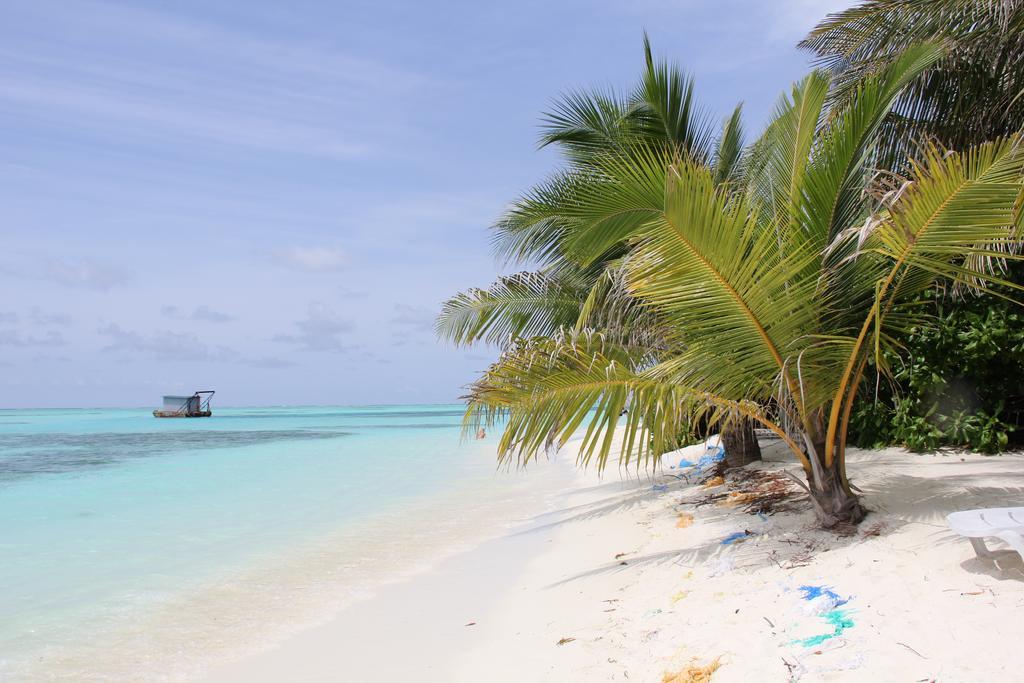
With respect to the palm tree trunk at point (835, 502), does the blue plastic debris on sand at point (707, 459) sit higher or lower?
lower

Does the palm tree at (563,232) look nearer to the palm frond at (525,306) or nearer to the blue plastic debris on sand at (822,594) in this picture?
the palm frond at (525,306)

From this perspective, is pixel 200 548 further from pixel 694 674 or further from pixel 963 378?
pixel 963 378

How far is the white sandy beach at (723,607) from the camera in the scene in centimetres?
294

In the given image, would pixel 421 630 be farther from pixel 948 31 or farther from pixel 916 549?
pixel 948 31

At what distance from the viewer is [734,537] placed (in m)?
5.01

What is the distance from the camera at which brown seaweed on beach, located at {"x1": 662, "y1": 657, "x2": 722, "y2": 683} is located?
3.06 metres

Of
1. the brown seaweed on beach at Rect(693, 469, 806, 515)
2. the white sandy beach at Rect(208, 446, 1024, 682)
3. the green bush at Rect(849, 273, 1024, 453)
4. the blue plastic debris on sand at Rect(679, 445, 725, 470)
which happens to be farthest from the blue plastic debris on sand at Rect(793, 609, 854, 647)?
the blue plastic debris on sand at Rect(679, 445, 725, 470)

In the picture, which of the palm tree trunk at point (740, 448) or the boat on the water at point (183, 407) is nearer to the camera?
the palm tree trunk at point (740, 448)

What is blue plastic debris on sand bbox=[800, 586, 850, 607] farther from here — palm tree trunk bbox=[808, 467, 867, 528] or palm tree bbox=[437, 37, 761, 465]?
palm tree bbox=[437, 37, 761, 465]

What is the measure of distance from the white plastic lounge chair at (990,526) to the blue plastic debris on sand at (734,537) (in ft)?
5.25

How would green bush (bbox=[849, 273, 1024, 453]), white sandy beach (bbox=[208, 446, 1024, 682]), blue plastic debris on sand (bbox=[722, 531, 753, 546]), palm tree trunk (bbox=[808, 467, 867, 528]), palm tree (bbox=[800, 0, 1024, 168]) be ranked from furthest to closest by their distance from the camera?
palm tree (bbox=[800, 0, 1024, 168])
green bush (bbox=[849, 273, 1024, 453])
blue plastic debris on sand (bbox=[722, 531, 753, 546])
palm tree trunk (bbox=[808, 467, 867, 528])
white sandy beach (bbox=[208, 446, 1024, 682])

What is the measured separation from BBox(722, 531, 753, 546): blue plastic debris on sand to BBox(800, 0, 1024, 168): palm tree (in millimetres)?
4072

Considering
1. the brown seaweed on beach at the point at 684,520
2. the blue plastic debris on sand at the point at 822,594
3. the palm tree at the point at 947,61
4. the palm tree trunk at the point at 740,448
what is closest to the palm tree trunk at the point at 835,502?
the blue plastic debris on sand at the point at 822,594

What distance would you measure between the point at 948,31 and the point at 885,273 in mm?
5211
